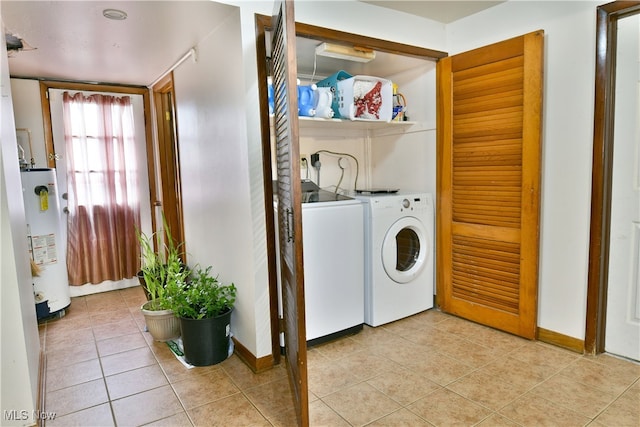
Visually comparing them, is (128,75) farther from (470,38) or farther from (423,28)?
(470,38)

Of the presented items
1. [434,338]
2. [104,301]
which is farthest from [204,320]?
[104,301]

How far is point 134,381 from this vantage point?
87.2 inches

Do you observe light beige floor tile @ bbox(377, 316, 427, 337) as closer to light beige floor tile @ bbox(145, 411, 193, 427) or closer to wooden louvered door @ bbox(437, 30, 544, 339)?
wooden louvered door @ bbox(437, 30, 544, 339)

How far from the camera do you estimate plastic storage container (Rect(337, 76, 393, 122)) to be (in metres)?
2.77

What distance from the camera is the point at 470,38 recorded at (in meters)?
2.78

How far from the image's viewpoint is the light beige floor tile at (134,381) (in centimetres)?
211

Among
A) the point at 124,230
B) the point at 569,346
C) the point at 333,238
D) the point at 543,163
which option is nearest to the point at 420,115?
the point at 543,163

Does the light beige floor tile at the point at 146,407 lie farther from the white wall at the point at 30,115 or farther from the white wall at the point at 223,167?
the white wall at the point at 30,115

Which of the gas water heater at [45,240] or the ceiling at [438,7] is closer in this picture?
the ceiling at [438,7]

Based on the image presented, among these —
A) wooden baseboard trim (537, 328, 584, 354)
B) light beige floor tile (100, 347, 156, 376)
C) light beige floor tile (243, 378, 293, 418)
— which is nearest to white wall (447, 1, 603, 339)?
wooden baseboard trim (537, 328, 584, 354)

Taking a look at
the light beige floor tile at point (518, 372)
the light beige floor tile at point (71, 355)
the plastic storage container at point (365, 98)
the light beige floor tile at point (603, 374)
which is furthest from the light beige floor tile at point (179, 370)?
the light beige floor tile at point (603, 374)

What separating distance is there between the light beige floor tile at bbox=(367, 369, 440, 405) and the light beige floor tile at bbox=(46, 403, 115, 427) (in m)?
1.29

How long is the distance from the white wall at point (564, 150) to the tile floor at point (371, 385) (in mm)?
305

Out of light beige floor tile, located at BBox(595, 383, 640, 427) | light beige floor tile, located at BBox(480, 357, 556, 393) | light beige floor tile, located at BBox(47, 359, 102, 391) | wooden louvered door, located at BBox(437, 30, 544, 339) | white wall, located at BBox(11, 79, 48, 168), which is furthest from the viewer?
white wall, located at BBox(11, 79, 48, 168)
